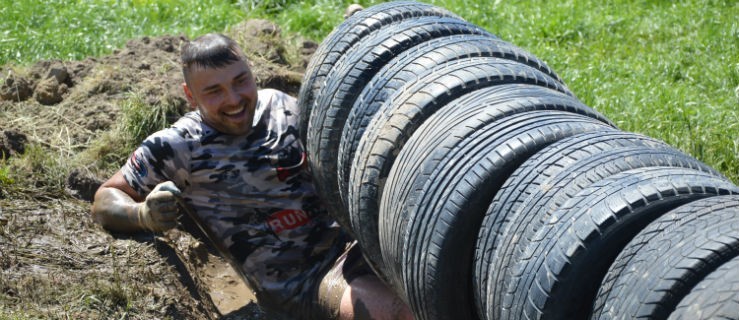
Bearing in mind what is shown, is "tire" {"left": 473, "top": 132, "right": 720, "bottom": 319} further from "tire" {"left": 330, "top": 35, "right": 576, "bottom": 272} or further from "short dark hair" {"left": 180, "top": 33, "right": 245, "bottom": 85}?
"short dark hair" {"left": 180, "top": 33, "right": 245, "bottom": 85}

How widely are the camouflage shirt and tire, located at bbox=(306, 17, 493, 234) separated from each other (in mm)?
183

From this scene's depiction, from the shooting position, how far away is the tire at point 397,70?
4.86m

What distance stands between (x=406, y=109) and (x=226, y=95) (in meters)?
1.08

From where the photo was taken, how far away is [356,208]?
464cm

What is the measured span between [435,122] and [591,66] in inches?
155

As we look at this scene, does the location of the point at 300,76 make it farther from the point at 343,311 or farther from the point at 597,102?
the point at 343,311

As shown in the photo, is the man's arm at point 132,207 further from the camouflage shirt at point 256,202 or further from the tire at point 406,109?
the tire at point 406,109

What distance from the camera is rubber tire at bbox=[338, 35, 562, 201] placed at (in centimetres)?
487

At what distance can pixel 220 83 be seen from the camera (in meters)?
5.22

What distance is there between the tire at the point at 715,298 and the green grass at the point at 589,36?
12.5 feet

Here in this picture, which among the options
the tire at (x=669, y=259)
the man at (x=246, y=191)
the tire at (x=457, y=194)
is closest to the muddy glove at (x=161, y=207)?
the man at (x=246, y=191)

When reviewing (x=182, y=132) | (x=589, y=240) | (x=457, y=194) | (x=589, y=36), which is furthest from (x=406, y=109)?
(x=589, y=36)

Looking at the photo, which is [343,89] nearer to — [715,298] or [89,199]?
[89,199]

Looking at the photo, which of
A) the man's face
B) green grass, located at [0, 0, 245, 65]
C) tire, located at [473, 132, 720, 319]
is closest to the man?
the man's face
